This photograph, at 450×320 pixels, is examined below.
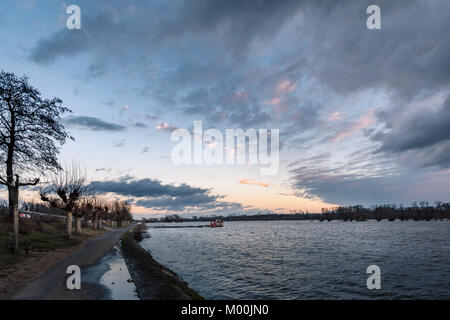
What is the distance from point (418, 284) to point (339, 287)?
21.7ft

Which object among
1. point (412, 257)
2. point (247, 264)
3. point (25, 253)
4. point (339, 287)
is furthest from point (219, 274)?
point (412, 257)

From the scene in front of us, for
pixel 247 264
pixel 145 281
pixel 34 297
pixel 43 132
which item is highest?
pixel 43 132

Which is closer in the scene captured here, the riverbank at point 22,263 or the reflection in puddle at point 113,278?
the reflection in puddle at point 113,278

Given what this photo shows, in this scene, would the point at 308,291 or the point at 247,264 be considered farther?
the point at 247,264

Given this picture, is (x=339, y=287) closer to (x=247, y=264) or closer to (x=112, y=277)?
(x=247, y=264)

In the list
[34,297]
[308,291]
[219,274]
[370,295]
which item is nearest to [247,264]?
[219,274]

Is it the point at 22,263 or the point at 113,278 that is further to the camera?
the point at 22,263

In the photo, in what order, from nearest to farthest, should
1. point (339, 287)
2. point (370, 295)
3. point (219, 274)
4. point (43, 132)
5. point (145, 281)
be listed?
point (145, 281), point (370, 295), point (339, 287), point (219, 274), point (43, 132)

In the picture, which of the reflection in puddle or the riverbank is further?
the riverbank

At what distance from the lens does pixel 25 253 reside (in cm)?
2178

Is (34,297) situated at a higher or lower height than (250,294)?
higher
